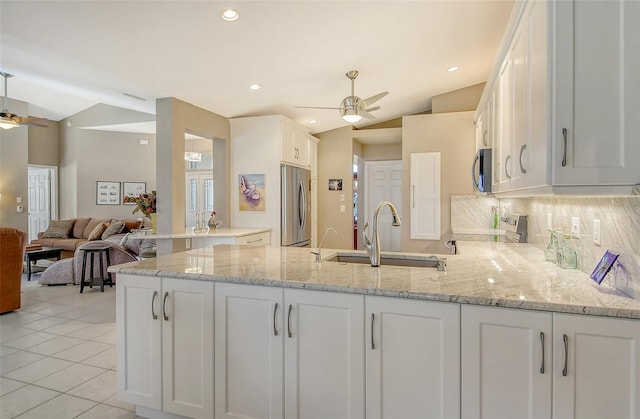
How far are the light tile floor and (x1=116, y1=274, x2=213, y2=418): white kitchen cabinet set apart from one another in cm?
36

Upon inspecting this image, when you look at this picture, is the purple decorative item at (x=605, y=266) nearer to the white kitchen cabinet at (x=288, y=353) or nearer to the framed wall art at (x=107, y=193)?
the white kitchen cabinet at (x=288, y=353)

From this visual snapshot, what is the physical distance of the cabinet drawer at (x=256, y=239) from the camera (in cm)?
429

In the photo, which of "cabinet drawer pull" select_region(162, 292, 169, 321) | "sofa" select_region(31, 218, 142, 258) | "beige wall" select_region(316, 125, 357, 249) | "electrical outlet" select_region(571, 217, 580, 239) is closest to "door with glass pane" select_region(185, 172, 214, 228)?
"sofa" select_region(31, 218, 142, 258)

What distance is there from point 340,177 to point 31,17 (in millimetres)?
4942

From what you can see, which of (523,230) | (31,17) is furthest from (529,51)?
(31,17)

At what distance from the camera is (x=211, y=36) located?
285cm

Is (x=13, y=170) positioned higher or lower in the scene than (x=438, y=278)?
higher

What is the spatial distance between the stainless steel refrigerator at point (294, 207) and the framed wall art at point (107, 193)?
5.18m

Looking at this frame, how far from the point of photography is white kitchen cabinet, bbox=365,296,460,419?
1.43m

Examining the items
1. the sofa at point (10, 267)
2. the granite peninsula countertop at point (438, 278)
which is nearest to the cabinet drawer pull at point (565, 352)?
the granite peninsula countertop at point (438, 278)

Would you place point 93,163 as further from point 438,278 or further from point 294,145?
point 438,278

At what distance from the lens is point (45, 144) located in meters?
8.02

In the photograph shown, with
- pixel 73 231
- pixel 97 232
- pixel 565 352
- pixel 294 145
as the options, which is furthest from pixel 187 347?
pixel 73 231

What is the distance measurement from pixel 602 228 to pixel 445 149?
3.58 metres
